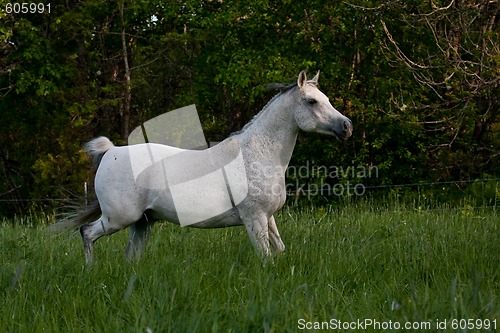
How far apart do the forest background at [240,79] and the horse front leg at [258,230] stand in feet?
29.1

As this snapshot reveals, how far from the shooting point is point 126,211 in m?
6.15

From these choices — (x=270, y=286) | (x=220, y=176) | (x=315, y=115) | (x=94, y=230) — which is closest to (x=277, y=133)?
(x=315, y=115)

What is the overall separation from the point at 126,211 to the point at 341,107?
466 inches

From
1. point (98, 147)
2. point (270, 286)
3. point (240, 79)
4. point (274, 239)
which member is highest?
point (98, 147)

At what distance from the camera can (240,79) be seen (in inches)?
651

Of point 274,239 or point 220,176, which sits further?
point 220,176

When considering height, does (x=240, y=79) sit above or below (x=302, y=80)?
below

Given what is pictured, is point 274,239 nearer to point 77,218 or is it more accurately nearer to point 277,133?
point 277,133

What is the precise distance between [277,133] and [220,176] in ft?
2.13

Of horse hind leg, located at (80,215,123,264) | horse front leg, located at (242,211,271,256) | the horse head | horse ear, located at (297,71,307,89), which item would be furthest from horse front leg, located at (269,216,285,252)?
horse hind leg, located at (80,215,123,264)

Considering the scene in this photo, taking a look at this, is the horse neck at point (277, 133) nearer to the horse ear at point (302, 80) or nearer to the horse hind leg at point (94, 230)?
the horse ear at point (302, 80)

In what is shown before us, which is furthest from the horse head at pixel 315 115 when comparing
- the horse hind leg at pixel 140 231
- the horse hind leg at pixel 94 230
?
the horse hind leg at pixel 94 230

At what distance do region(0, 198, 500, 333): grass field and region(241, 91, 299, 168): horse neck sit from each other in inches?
33.1

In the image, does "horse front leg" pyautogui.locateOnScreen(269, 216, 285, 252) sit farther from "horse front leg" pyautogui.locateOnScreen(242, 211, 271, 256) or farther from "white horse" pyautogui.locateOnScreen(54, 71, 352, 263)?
"horse front leg" pyautogui.locateOnScreen(242, 211, 271, 256)
